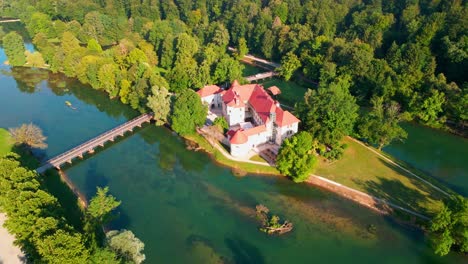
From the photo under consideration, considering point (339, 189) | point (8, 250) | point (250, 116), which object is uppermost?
point (250, 116)

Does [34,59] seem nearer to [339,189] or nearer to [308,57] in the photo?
[308,57]

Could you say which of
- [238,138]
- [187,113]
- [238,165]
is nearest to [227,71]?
[187,113]

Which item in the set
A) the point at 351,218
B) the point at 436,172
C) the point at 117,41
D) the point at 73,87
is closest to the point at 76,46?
the point at 73,87

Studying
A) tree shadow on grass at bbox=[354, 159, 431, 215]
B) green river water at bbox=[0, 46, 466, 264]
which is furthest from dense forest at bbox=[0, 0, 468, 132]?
tree shadow on grass at bbox=[354, 159, 431, 215]

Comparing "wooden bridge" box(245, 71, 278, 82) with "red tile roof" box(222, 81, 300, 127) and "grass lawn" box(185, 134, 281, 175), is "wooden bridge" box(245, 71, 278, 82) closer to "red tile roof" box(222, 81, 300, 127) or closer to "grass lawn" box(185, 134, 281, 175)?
"red tile roof" box(222, 81, 300, 127)

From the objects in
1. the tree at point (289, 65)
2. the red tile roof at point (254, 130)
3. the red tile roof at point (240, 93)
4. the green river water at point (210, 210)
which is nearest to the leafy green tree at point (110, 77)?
the green river water at point (210, 210)

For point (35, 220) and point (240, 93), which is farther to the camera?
point (240, 93)
